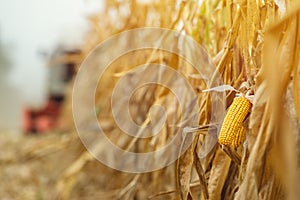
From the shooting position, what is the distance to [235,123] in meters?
0.66

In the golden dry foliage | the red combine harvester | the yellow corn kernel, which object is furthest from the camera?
the red combine harvester

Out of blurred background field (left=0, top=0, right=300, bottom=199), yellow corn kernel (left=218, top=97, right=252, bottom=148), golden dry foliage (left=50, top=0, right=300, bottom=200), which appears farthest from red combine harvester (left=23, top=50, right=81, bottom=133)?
yellow corn kernel (left=218, top=97, right=252, bottom=148)

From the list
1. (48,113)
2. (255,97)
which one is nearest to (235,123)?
(255,97)

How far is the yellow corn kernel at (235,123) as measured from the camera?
66 cm

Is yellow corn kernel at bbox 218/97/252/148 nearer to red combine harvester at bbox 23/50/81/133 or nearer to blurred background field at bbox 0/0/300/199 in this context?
blurred background field at bbox 0/0/300/199

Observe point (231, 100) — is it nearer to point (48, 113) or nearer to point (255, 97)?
point (255, 97)

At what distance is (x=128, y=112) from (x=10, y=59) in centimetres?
1745

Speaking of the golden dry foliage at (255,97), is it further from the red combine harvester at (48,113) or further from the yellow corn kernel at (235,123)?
the red combine harvester at (48,113)

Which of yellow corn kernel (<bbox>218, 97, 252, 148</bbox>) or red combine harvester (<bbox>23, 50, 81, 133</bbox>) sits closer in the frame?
yellow corn kernel (<bbox>218, 97, 252, 148</bbox>)

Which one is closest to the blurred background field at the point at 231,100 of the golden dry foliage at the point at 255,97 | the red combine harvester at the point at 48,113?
the golden dry foliage at the point at 255,97

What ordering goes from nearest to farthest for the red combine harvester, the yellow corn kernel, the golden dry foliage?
1. the golden dry foliage
2. the yellow corn kernel
3. the red combine harvester

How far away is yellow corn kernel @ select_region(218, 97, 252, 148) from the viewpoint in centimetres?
66

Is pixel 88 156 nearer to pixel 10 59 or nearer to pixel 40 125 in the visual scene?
pixel 40 125

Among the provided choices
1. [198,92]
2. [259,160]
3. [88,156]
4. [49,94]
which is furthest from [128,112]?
[49,94]
